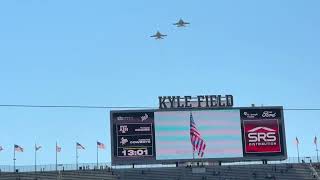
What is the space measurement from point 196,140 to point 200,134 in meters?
1.15

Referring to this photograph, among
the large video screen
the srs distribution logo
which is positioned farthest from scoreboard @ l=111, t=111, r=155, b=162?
the srs distribution logo

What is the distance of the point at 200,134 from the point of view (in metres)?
85.6

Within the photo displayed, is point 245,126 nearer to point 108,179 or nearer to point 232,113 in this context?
point 232,113

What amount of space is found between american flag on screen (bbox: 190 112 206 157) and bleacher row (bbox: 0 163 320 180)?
3366 mm

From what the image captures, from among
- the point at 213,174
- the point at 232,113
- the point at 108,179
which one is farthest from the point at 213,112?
the point at 108,179

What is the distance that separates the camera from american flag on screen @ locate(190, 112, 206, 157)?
84750 mm

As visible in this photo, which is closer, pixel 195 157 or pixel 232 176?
pixel 195 157

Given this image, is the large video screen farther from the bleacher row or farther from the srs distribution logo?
the bleacher row

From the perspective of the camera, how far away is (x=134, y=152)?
84125mm

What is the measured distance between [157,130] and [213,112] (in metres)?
7.17

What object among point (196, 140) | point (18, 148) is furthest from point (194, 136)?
point (18, 148)

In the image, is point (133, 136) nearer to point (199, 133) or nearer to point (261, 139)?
point (199, 133)

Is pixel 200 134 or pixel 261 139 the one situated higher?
pixel 200 134

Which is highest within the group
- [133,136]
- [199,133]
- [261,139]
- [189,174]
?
[199,133]
